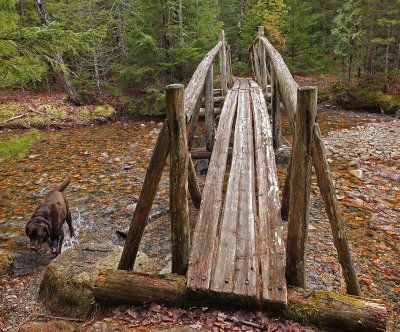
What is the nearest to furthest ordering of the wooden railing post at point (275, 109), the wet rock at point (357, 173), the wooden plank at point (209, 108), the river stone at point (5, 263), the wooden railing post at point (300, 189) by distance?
the wooden railing post at point (300, 189), the river stone at point (5, 263), the wooden railing post at point (275, 109), the wooden plank at point (209, 108), the wet rock at point (357, 173)

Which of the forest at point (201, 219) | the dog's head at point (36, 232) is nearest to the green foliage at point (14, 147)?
the forest at point (201, 219)

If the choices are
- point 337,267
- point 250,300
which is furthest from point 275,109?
point 250,300

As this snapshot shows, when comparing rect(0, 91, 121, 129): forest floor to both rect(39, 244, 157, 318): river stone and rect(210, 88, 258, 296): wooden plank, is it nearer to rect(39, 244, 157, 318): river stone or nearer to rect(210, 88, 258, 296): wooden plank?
rect(39, 244, 157, 318): river stone

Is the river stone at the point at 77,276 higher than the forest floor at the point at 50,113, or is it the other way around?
the forest floor at the point at 50,113

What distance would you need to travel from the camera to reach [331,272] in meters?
4.18

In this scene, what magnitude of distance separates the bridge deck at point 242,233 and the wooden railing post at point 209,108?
5.74 feet

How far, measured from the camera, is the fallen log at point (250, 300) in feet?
6.68

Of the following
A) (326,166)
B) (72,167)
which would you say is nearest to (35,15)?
(72,167)

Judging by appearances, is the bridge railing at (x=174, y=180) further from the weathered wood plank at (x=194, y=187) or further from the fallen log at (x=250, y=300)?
the weathered wood plank at (x=194, y=187)

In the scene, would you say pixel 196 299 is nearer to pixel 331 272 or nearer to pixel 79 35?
pixel 331 272

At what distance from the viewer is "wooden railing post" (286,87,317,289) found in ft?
7.07

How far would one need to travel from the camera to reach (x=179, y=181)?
2.58 m

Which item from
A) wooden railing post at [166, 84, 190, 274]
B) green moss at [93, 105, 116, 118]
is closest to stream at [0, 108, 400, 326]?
wooden railing post at [166, 84, 190, 274]

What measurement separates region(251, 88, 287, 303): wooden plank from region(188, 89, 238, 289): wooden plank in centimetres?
49
